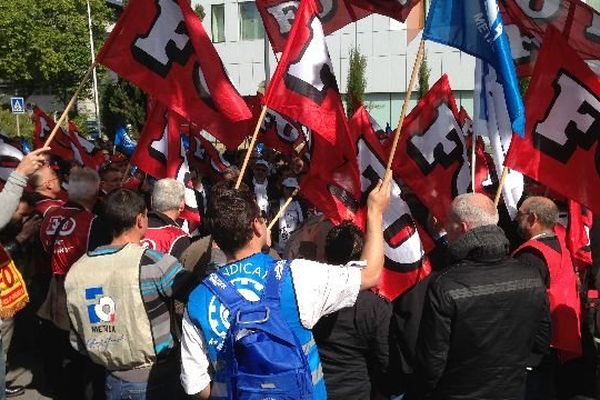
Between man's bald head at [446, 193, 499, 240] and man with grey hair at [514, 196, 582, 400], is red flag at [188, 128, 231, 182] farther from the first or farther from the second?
man's bald head at [446, 193, 499, 240]

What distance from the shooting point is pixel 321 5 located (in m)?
6.64

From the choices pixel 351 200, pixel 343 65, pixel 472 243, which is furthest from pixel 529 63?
pixel 343 65

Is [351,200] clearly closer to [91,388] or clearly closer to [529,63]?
[91,388]

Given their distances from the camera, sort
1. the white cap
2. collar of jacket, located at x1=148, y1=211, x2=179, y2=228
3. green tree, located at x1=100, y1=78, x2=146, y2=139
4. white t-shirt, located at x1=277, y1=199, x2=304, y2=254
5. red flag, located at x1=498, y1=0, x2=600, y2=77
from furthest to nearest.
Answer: green tree, located at x1=100, y1=78, x2=146, y2=139 → the white cap → white t-shirt, located at x1=277, y1=199, x2=304, y2=254 → red flag, located at x1=498, y1=0, x2=600, y2=77 → collar of jacket, located at x1=148, y1=211, x2=179, y2=228

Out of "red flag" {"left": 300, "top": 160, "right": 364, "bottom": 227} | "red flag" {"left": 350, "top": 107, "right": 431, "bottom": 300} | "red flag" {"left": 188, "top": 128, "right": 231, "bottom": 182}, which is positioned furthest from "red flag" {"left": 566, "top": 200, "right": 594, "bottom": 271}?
"red flag" {"left": 188, "top": 128, "right": 231, "bottom": 182}

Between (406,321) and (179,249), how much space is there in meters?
1.70

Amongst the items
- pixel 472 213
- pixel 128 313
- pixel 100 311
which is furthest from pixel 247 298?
pixel 472 213

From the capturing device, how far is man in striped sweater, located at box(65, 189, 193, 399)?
3248 mm

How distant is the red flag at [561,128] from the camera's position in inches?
175

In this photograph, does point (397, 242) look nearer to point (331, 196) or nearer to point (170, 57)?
point (331, 196)

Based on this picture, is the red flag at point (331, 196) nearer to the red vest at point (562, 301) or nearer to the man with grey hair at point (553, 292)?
the man with grey hair at point (553, 292)

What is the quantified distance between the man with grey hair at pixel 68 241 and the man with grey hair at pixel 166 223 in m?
0.30

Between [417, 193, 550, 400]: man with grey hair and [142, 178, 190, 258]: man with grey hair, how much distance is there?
1.85 metres

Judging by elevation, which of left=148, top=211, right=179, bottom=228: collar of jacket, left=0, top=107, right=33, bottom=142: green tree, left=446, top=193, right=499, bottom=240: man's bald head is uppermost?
left=446, top=193, right=499, bottom=240: man's bald head
